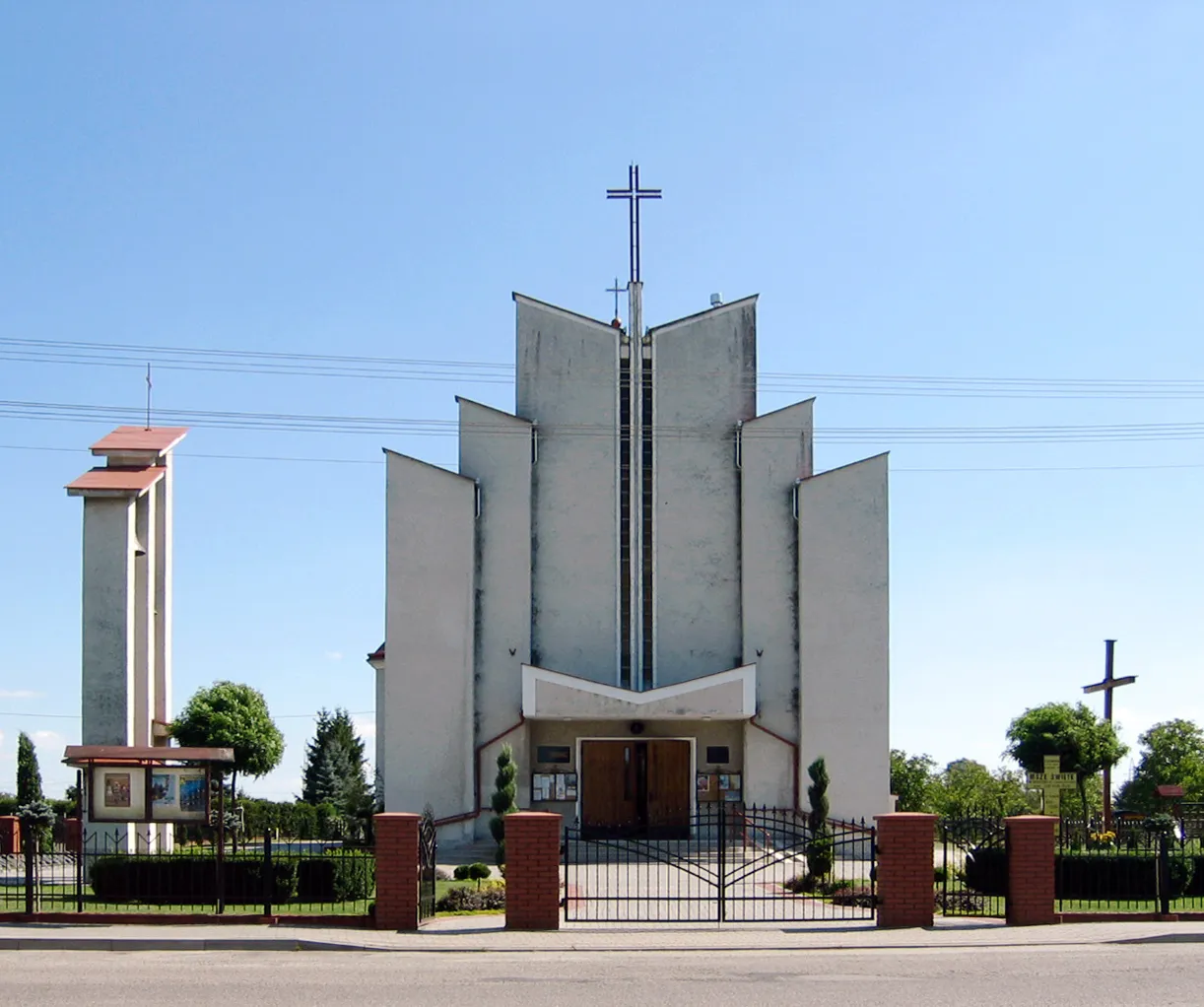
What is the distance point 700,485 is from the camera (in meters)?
37.2

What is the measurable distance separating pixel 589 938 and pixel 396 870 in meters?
2.51

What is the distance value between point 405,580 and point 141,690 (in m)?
6.52

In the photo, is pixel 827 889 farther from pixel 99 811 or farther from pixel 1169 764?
pixel 1169 764

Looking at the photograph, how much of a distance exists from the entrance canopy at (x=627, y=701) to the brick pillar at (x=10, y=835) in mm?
12887

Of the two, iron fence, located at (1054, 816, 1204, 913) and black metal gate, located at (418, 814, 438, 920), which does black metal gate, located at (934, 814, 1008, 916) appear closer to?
iron fence, located at (1054, 816, 1204, 913)

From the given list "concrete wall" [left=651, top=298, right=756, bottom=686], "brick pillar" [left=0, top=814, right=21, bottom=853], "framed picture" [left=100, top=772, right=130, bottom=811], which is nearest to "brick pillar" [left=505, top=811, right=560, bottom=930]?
"framed picture" [left=100, top=772, right=130, bottom=811]

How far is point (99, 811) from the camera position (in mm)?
23578

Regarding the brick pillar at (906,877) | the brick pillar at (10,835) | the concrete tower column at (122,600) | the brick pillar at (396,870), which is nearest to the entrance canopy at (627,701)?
the concrete tower column at (122,600)

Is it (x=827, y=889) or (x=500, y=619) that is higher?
(x=500, y=619)

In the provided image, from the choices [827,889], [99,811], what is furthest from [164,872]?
[827,889]

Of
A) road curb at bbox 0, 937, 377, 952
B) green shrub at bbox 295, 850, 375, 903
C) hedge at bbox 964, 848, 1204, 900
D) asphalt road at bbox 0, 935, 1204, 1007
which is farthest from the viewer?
green shrub at bbox 295, 850, 375, 903

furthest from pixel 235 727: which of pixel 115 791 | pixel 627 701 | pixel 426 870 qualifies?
pixel 426 870

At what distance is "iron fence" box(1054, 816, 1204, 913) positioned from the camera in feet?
68.0

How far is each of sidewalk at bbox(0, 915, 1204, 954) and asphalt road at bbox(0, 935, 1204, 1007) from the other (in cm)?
27
